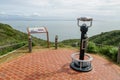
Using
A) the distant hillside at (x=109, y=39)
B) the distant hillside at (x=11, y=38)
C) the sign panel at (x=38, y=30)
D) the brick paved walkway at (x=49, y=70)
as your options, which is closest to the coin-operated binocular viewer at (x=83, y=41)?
the brick paved walkway at (x=49, y=70)

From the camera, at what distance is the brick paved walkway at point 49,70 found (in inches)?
302

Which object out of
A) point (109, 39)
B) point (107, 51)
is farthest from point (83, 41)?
point (109, 39)

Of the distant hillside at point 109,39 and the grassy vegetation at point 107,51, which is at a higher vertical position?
the grassy vegetation at point 107,51

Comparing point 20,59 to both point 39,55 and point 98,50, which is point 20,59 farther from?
point 98,50

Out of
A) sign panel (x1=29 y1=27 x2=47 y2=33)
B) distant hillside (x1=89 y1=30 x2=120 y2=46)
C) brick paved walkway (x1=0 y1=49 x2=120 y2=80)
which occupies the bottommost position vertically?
distant hillside (x1=89 y1=30 x2=120 y2=46)

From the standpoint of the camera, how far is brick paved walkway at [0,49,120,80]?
25.2 feet

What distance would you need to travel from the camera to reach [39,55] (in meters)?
10.8

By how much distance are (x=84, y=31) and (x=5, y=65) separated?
4.37m

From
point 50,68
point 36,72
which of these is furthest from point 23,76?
point 50,68

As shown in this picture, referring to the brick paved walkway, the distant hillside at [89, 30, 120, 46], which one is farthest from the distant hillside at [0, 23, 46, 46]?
the distant hillside at [89, 30, 120, 46]

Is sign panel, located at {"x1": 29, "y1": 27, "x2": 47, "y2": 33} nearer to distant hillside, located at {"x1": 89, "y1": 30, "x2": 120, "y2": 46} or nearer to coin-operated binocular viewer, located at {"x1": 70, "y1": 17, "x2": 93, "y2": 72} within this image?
coin-operated binocular viewer, located at {"x1": 70, "y1": 17, "x2": 93, "y2": 72}

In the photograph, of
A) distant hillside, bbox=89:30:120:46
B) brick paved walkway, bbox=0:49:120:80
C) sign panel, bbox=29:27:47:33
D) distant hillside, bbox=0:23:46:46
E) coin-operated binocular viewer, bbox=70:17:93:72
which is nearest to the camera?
brick paved walkway, bbox=0:49:120:80

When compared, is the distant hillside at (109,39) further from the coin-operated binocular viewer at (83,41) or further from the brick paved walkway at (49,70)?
the coin-operated binocular viewer at (83,41)

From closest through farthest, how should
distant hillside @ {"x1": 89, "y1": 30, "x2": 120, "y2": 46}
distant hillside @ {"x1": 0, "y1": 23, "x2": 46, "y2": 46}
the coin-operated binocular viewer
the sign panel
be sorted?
the coin-operated binocular viewer < the sign panel < distant hillside @ {"x1": 0, "y1": 23, "x2": 46, "y2": 46} < distant hillside @ {"x1": 89, "y1": 30, "x2": 120, "y2": 46}
